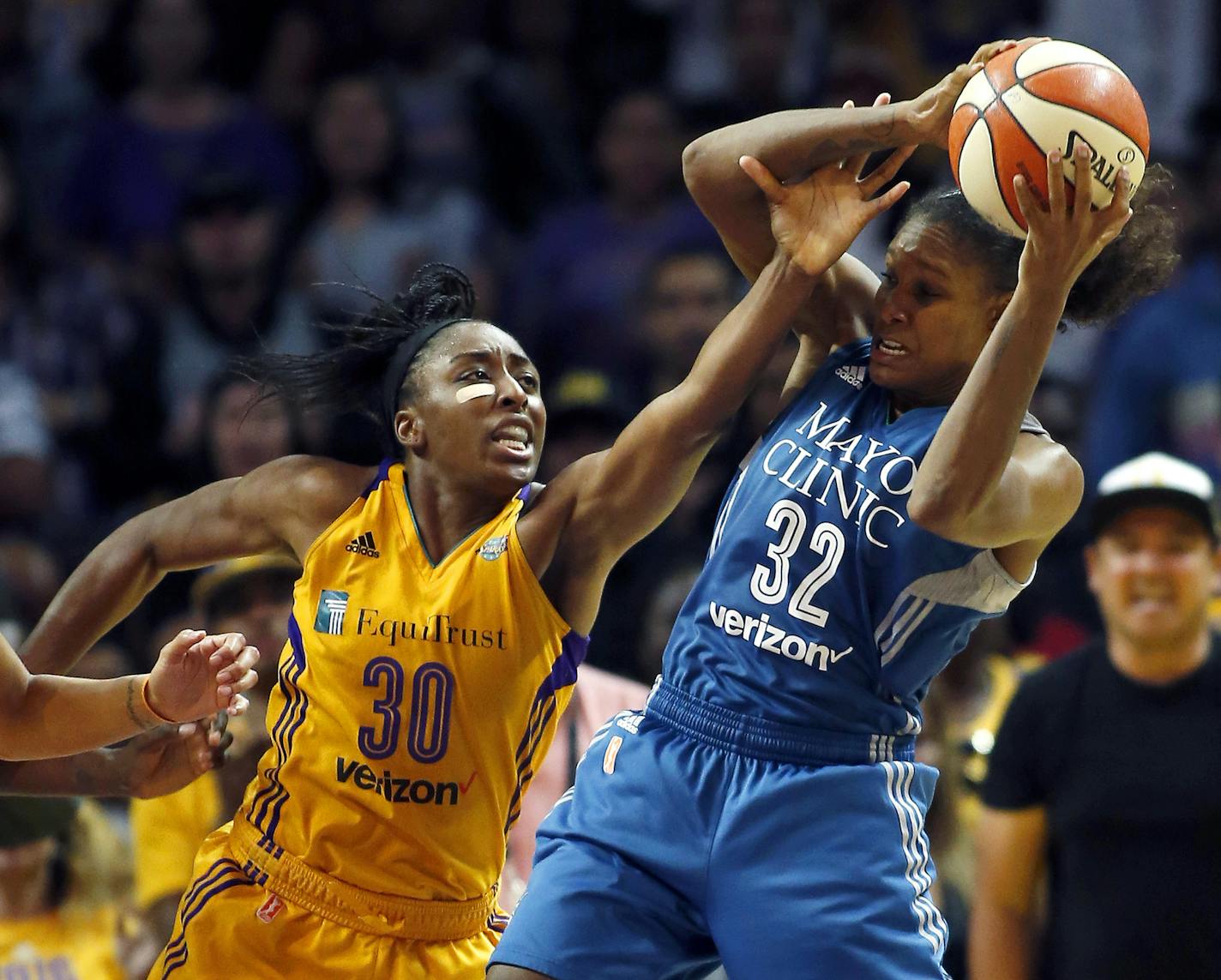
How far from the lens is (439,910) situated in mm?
4273

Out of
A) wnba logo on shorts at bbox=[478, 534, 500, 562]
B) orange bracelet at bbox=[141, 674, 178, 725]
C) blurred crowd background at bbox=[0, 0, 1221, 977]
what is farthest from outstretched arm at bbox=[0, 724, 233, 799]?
blurred crowd background at bbox=[0, 0, 1221, 977]

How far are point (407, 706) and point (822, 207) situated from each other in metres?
1.38

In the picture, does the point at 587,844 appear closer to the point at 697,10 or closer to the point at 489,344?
the point at 489,344

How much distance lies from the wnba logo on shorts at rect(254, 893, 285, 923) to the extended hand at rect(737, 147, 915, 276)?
69.7 inches

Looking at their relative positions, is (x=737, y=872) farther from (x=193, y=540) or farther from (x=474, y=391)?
(x=193, y=540)

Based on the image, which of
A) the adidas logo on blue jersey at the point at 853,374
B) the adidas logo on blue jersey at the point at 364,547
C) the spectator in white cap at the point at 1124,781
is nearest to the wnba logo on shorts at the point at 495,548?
the adidas logo on blue jersey at the point at 364,547

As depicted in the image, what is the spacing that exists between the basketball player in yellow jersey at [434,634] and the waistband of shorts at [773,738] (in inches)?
18.7

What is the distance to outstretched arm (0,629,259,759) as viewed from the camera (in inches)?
149

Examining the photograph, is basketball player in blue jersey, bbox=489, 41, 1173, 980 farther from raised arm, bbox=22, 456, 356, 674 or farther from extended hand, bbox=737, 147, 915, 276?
raised arm, bbox=22, 456, 356, 674

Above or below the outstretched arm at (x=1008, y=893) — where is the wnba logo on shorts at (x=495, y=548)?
above

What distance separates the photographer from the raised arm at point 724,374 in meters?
4.06

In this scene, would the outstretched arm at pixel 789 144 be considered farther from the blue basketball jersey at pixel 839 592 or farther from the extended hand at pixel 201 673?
the extended hand at pixel 201 673

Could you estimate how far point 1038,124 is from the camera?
11.9 ft

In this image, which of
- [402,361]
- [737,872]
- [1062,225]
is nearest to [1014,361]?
[1062,225]
